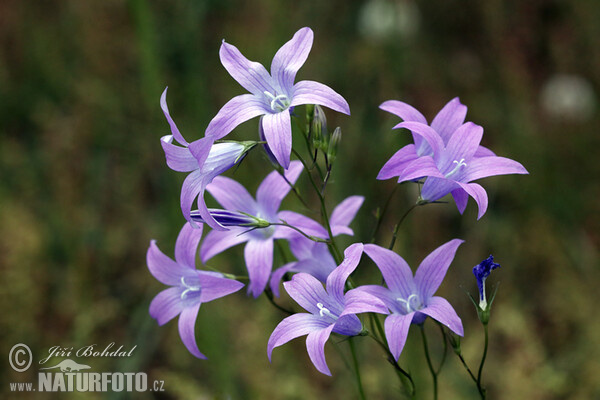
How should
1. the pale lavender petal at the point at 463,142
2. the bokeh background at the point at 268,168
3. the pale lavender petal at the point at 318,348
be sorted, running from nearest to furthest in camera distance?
1. the pale lavender petal at the point at 318,348
2. the pale lavender petal at the point at 463,142
3. the bokeh background at the point at 268,168

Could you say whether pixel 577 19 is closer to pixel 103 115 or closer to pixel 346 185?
pixel 346 185

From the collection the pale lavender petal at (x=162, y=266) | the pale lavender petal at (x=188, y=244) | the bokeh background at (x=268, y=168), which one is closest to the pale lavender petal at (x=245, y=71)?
the pale lavender petal at (x=188, y=244)

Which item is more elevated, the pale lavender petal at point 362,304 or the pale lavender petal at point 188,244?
the pale lavender petal at point 188,244

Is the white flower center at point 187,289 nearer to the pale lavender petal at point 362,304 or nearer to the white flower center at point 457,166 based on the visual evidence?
the pale lavender petal at point 362,304

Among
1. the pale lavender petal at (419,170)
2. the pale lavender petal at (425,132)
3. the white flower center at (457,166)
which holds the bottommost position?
the pale lavender petal at (419,170)

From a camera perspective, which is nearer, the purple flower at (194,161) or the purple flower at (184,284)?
the purple flower at (194,161)

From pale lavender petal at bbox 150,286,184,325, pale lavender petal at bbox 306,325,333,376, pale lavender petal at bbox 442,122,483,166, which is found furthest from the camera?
pale lavender petal at bbox 150,286,184,325

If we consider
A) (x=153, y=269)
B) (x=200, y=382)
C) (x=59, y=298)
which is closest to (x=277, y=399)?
(x=200, y=382)

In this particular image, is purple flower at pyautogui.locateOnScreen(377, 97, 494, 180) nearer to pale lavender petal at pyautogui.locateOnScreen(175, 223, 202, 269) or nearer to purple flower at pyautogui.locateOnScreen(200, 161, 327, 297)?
purple flower at pyautogui.locateOnScreen(200, 161, 327, 297)

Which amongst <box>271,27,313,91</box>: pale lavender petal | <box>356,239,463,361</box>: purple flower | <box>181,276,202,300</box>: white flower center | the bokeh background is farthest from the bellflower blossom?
the bokeh background
